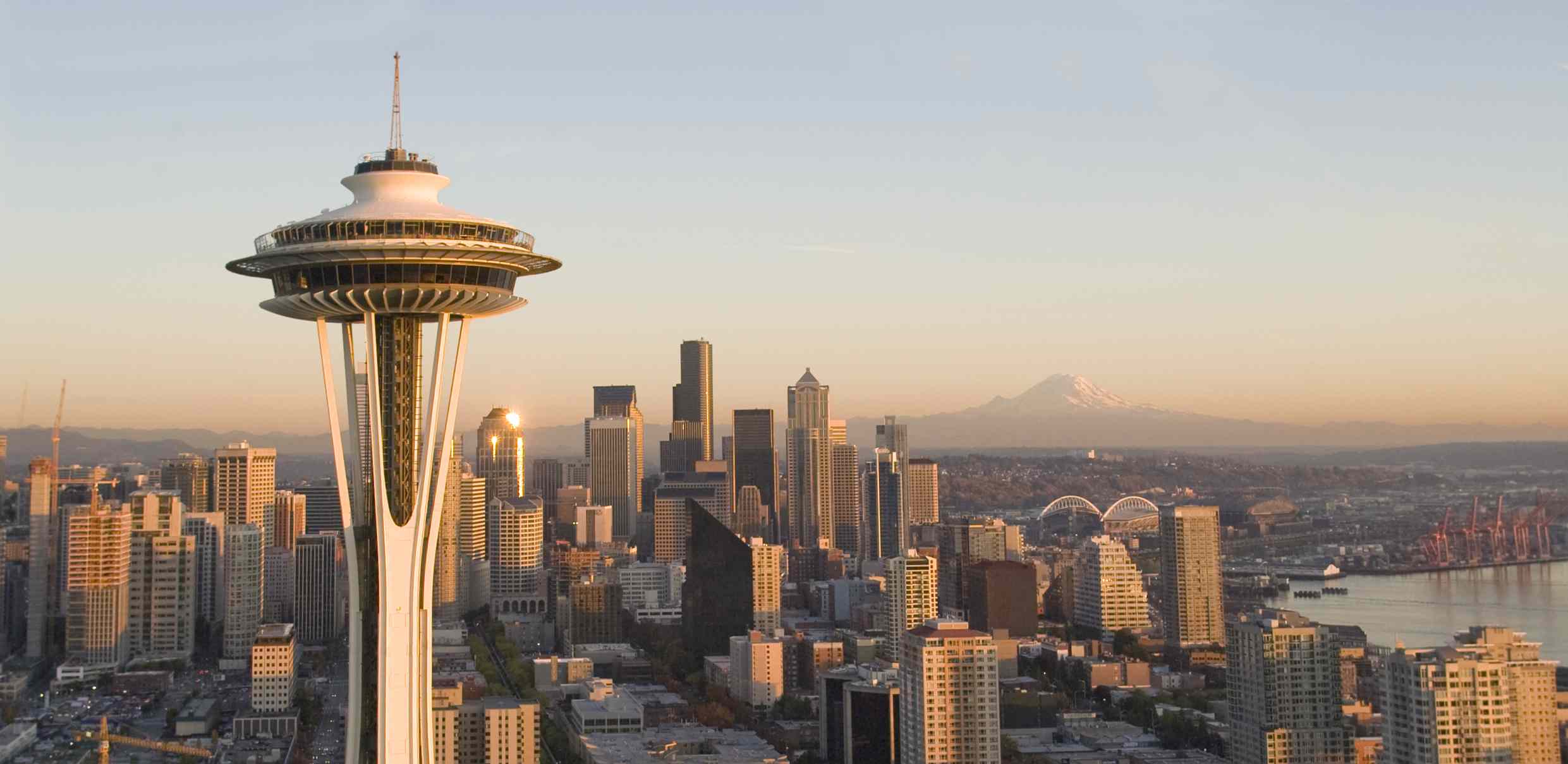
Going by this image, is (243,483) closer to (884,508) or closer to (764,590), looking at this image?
(764,590)

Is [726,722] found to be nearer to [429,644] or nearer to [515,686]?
[515,686]

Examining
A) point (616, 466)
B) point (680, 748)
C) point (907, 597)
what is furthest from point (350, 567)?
point (616, 466)

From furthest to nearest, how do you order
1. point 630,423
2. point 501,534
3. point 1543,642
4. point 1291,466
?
1. point 630,423
2. point 501,534
3. point 1291,466
4. point 1543,642

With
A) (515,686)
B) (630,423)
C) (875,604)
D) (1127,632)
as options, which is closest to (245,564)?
(515,686)

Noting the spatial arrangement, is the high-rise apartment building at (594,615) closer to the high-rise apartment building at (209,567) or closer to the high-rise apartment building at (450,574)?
the high-rise apartment building at (450,574)

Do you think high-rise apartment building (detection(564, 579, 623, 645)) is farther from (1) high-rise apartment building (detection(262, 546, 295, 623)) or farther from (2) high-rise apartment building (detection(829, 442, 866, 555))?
(2) high-rise apartment building (detection(829, 442, 866, 555))

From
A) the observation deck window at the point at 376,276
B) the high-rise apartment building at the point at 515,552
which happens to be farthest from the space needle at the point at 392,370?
the high-rise apartment building at the point at 515,552
